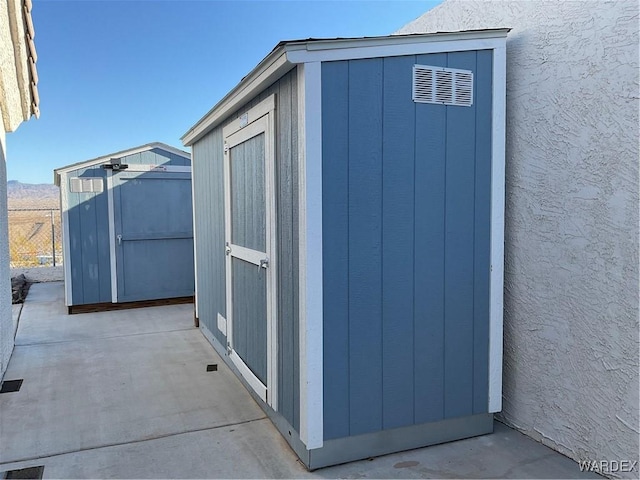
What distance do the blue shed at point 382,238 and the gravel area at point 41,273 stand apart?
25.5ft

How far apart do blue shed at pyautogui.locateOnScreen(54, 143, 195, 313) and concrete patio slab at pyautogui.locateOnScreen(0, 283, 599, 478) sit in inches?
69.0

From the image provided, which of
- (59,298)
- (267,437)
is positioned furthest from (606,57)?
(59,298)

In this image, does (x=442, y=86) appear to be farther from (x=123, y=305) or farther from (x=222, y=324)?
(x=123, y=305)

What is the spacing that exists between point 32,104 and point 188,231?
2628mm

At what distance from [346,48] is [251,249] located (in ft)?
4.90

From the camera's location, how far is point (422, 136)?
8.39 ft

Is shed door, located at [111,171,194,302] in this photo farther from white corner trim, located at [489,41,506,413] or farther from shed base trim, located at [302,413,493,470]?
white corner trim, located at [489,41,506,413]

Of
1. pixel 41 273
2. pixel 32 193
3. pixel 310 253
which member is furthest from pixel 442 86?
pixel 32 193

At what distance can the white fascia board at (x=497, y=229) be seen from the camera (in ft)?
8.80

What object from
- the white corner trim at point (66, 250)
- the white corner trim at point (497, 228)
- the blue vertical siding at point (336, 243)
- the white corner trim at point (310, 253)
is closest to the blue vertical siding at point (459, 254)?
the white corner trim at point (497, 228)

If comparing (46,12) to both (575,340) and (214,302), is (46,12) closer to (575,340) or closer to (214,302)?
(214,302)

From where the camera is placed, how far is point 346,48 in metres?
2.33

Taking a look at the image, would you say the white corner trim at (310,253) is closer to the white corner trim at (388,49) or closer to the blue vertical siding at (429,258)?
the white corner trim at (388,49)

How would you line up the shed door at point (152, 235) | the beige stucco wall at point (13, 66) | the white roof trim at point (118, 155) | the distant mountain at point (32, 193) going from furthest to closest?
the distant mountain at point (32, 193) < the shed door at point (152, 235) < the white roof trim at point (118, 155) < the beige stucco wall at point (13, 66)
